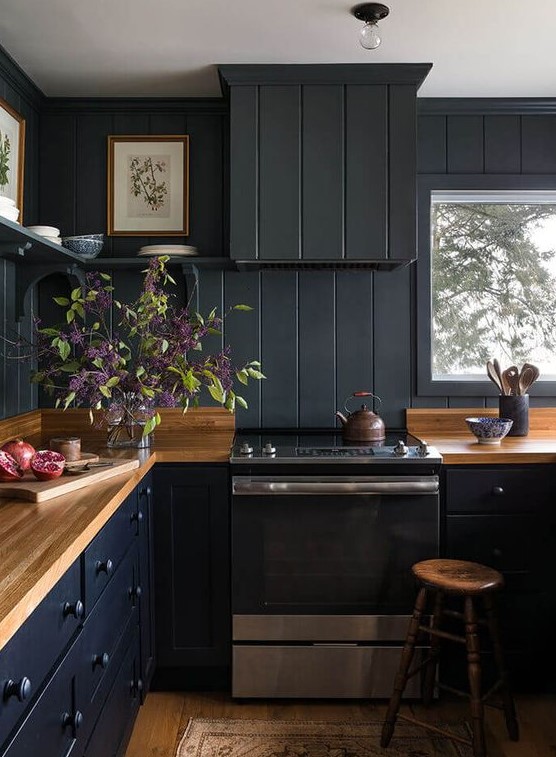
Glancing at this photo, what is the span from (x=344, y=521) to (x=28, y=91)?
2112 millimetres

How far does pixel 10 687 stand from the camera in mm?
1148

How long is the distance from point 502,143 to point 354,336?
107 cm

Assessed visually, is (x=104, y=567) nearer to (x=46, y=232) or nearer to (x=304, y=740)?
(x=304, y=740)

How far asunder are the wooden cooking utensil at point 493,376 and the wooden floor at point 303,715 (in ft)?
3.93

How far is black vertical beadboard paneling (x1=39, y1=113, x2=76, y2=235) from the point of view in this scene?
3186 mm

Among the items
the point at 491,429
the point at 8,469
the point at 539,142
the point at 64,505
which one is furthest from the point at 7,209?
the point at 539,142

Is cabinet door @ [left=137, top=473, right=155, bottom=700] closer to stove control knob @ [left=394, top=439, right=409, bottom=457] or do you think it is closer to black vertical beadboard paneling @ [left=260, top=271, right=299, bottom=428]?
black vertical beadboard paneling @ [left=260, top=271, right=299, bottom=428]

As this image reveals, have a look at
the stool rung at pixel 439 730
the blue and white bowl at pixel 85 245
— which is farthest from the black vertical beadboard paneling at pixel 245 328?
the stool rung at pixel 439 730

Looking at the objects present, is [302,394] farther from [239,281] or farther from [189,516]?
[189,516]

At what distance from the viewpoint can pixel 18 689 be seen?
1167mm

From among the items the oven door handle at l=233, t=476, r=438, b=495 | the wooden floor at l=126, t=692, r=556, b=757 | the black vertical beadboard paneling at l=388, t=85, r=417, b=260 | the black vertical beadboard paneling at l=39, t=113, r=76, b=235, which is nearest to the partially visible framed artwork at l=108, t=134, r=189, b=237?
the black vertical beadboard paneling at l=39, t=113, r=76, b=235

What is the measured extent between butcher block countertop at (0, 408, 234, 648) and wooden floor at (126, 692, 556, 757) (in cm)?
87

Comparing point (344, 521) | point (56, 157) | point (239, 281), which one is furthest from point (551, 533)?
point (56, 157)

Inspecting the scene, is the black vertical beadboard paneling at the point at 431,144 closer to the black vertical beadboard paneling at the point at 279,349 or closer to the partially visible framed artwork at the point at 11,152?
the black vertical beadboard paneling at the point at 279,349
